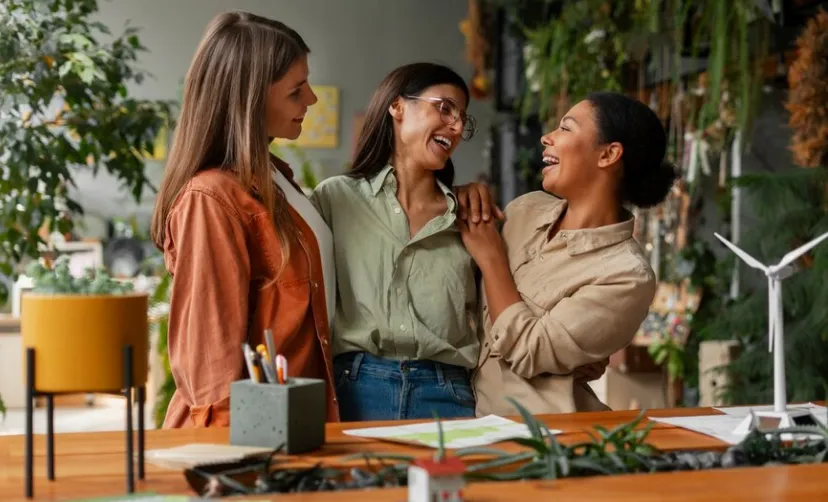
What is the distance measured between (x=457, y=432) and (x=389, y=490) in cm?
39

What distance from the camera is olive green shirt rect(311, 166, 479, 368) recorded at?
212 centimetres

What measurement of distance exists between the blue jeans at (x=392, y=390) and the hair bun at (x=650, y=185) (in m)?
0.57

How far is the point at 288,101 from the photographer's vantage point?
2049mm

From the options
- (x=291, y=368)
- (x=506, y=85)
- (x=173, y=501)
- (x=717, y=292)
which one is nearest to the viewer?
(x=173, y=501)

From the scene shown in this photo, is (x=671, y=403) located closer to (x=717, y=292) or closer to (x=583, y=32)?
(x=717, y=292)

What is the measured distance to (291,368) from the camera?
196 centimetres

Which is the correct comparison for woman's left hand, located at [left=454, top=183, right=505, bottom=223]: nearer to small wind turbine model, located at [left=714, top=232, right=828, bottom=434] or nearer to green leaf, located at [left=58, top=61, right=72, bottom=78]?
small wind turbine model, located at [left=714, top=232, right=828, bottom=434]

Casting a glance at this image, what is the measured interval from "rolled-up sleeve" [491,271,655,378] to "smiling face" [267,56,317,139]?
54 centimetres

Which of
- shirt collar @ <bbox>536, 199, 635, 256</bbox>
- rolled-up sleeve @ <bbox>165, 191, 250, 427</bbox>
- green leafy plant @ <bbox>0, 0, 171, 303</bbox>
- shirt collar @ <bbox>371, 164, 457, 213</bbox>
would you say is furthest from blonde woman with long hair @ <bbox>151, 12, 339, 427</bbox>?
green leafy plant @ <bbox>0, 0, 171, 303</bbox>

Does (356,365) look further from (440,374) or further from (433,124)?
(433,124)

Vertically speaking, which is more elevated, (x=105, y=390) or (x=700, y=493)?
(x=105, y=390)

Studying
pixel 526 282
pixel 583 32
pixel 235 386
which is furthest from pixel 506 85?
pixel 235 386

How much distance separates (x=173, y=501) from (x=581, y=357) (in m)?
1.09

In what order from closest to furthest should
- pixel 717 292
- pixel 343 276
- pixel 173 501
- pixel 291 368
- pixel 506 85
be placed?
pixel 173 501
pixel 291 368
pixel 343 276
pixel 717 292
pixel 506 85
